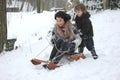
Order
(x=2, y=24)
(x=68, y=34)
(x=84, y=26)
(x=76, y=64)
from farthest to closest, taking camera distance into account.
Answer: (x=2, y=24) < (x=84, y=26) < (x=68, y=34) < (x=76, y=64)

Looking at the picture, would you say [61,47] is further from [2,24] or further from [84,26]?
[2,24]

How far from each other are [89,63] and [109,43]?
1.76m

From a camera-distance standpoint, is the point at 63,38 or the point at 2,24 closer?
the point at 63,38

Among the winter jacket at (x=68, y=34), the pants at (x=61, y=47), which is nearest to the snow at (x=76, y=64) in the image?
the pants at (x=61, y=47)

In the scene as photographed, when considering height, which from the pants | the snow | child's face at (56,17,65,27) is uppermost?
child's face at (56,17,65,27)

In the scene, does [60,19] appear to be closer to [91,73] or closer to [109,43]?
[91,73]

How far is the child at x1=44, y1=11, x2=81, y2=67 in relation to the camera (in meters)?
6.91

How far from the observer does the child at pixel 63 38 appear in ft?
22.7

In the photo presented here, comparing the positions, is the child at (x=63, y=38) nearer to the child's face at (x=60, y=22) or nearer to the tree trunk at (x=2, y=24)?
the child's face at (x=60, y=22)

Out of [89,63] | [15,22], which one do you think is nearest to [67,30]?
[89,63]

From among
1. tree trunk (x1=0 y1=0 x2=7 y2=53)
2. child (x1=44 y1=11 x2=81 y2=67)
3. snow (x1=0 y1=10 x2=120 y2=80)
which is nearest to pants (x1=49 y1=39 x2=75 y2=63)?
child (x1=44 y1=11 x2=81 y2=67)

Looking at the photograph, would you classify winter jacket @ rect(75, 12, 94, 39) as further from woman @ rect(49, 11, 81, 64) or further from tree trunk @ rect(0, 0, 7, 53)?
tree trunk @ rect(0, 0, 7, 53)

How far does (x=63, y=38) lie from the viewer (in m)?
6.95

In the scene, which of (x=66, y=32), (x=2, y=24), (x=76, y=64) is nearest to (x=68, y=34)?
(x=66, y=32)
